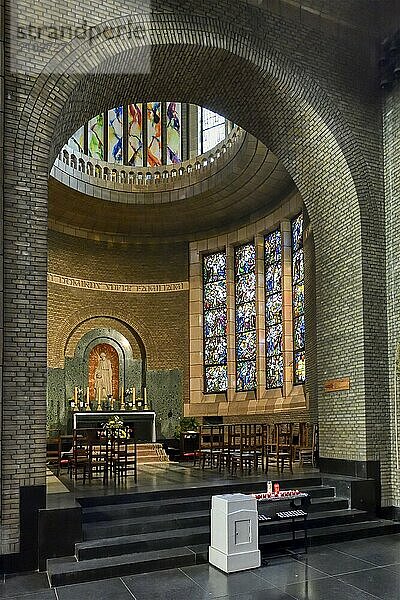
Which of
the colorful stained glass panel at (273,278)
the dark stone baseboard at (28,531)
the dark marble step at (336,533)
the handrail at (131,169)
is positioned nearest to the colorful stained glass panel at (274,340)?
the colorful stained glass panel at (273,278)

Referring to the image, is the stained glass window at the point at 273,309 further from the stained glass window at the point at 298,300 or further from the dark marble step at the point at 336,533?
the dark marble step at the point at 336,533

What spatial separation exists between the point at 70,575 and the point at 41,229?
417 cm

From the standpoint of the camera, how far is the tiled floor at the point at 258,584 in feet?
22.0

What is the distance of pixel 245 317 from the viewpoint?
1902cm

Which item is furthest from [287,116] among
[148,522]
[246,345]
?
[246,345]

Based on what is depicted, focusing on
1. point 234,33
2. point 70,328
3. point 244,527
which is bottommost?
point 244,527

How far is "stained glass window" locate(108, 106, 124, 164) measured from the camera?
20219 mm

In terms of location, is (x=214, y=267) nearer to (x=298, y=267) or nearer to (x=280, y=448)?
(x=298, y=267)

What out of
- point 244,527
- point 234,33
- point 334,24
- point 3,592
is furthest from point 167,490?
point 334,24

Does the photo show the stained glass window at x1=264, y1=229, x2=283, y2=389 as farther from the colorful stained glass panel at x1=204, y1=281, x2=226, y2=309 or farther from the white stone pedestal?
the white stone pedestal

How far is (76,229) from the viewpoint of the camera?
19.3m

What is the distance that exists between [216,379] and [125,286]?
3878mm

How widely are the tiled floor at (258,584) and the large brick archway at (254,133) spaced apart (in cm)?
109

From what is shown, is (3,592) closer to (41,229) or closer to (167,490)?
(167,490)
